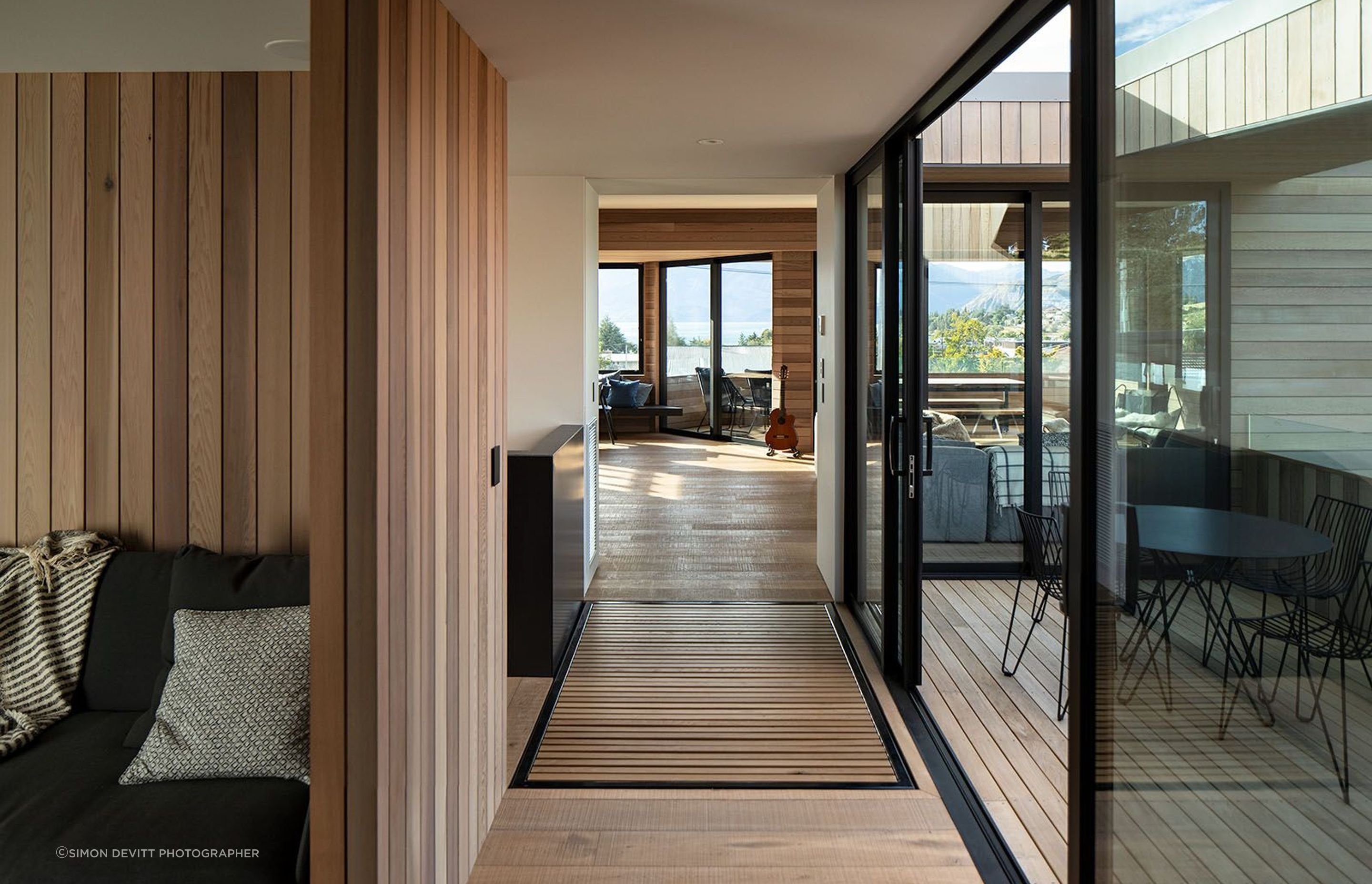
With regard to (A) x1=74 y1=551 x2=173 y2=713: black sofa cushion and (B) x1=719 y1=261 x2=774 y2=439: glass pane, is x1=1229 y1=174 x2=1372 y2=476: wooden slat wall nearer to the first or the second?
(A) x1=74 y1=551 x2=173 y2=713: black sofa cushion

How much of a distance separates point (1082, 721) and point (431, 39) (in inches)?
83.6

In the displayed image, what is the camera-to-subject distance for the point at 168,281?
263 centimetres

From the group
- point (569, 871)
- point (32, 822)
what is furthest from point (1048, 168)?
point (32, 822)

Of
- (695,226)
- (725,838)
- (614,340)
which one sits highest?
(695,226)

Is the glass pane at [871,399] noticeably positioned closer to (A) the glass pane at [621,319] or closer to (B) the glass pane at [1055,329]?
(B) the glass pane at [1055,329]

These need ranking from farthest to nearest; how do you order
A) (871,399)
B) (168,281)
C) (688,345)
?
(688,345) → (871,399) → (168,281)

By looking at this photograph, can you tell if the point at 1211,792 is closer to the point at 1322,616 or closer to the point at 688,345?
the point at 1322,616

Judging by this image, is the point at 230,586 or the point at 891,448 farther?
the point at 891,448

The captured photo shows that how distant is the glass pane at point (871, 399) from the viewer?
13.7ft

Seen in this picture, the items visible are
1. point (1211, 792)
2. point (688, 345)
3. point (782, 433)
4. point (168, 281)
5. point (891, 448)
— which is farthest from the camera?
point (688, 345)

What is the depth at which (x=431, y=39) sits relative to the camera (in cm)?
221

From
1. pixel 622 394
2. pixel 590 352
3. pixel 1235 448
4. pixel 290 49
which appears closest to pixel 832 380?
pixel 590 352

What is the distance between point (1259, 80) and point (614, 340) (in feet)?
39.1

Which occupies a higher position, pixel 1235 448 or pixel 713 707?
pixel 1235 448
